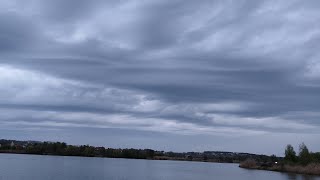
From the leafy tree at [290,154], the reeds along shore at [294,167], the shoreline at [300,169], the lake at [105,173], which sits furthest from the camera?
the leafy tree at [290,154]

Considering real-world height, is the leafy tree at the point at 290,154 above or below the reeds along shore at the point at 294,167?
above

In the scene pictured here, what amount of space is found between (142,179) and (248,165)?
113m

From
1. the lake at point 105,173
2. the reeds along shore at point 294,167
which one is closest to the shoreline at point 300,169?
the reeds along shore at point 294,167

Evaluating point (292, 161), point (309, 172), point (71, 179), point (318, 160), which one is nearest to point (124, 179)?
point (71, 179)

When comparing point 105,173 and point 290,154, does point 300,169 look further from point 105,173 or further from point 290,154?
point 105,173

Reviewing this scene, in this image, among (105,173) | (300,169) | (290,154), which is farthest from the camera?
(290,154)

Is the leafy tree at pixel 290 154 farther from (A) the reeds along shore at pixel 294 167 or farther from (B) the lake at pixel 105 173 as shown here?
(B) the lake at pixel 105 173

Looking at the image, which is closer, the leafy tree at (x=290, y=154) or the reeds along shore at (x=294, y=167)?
the reeds along shore at (x=294, y=167)

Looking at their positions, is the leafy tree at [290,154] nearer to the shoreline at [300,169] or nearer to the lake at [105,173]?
the shoreline at [300,169]

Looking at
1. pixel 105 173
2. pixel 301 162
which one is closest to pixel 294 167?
pixel 301 162

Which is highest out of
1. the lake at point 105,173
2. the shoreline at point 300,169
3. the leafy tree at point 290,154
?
the leafy tree at point 290,154

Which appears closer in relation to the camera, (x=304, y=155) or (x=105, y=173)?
(x=105, y=173)

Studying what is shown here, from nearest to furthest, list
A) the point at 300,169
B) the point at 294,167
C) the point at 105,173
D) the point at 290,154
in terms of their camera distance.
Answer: the point at 105,173, the point at 300,169, the point at 294,167, the point at 290,154

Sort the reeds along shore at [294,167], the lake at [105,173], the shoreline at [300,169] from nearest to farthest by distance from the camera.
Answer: the lake at [105,173]
the shoreline at [300,169]
the reeds along shore at [294,167]
